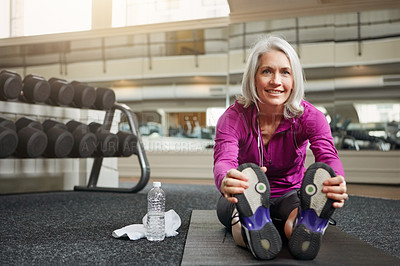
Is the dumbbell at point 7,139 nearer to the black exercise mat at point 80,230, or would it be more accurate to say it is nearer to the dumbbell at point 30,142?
the dumbbell at point 30,142

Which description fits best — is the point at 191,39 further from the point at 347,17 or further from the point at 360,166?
the point at 360,166

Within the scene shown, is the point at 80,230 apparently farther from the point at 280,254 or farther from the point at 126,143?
the point at 126,143

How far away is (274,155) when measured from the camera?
4.29 feet

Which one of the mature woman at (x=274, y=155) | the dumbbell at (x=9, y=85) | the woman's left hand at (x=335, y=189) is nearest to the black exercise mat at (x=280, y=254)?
the mature woman at (x=274, y=155)

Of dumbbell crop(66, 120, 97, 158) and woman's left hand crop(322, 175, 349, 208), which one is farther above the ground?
dumbbell crop(66, 120, 97, 158)

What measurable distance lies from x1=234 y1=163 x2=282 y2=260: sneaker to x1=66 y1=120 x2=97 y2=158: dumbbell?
1775mm

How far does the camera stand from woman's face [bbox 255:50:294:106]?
123 cm

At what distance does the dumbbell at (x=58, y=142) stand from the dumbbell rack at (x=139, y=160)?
0.58 metres

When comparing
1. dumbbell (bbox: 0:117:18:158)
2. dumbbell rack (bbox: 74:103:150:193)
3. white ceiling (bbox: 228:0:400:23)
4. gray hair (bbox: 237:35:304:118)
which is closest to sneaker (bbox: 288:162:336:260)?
gray hair (bbox: 237:35:304:118)

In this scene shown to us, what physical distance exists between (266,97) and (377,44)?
3.56 meters

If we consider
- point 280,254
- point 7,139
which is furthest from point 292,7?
point 280,254

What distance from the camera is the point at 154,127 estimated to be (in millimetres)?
5020

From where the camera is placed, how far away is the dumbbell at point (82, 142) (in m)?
2.55

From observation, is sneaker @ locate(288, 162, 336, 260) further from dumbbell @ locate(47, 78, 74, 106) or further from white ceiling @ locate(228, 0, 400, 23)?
white ceiling @ locate(228, 0, 400, 23)
